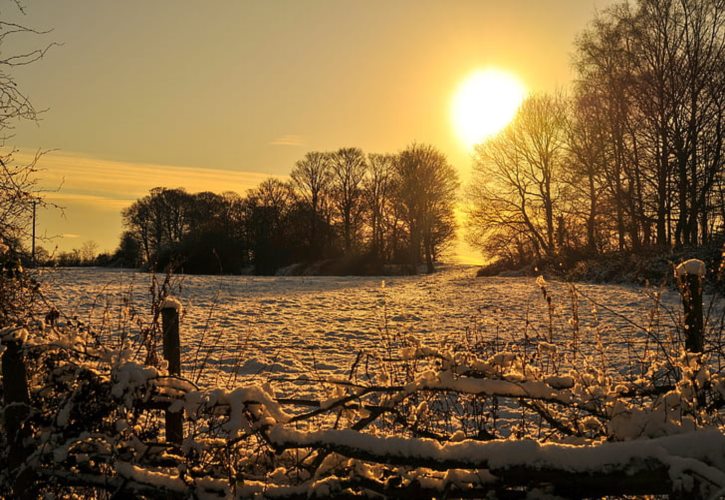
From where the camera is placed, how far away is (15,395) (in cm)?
283

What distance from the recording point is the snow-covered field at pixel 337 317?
25.1 feet

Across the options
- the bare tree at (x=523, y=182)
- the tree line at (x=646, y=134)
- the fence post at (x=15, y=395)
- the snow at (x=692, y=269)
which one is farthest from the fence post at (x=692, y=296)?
the bare tree at (x=523, y=182)

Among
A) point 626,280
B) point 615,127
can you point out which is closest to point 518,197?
point 615,127

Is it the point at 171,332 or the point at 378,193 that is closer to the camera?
the point at 171,332

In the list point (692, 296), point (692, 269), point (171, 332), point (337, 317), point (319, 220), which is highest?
point (319, 220)

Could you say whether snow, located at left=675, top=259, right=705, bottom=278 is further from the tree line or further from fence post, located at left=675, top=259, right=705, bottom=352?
the tree line

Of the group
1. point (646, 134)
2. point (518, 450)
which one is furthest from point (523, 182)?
point (518, 450)

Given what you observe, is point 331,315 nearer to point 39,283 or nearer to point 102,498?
point 39,283

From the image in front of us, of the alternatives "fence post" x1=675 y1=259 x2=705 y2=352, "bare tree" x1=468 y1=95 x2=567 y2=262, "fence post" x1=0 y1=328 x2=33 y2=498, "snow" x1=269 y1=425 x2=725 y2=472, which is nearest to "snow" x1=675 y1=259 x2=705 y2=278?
"fence post" x1=675 y1=259 x2=705 y2=352

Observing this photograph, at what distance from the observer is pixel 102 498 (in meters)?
2.91

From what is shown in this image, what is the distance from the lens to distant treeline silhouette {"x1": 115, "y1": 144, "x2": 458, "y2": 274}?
41125 millimetres

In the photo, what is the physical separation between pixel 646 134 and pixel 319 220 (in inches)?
1138

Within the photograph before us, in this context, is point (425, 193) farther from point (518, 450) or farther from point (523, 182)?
point (518, 450)

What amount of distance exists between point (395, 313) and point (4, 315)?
457 inches
